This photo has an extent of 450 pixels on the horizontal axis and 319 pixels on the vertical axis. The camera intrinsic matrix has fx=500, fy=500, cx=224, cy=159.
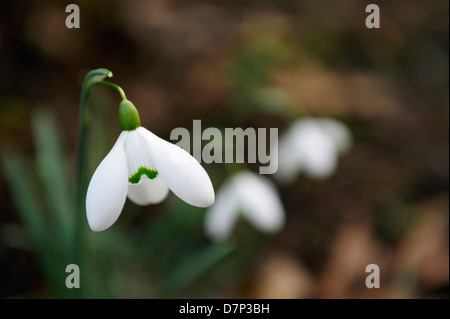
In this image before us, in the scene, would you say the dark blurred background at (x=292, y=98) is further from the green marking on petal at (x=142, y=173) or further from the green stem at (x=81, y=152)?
the green marking on petal at (x=142, y=173)

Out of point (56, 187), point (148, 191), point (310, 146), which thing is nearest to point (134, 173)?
point (148, 191)

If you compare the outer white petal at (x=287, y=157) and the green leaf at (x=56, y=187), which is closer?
the green leaf at (x=56, y=187)

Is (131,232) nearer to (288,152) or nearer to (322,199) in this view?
(288,152)

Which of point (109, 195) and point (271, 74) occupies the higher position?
point (271, 74)

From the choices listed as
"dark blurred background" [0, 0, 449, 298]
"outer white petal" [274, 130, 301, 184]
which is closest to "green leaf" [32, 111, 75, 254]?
"dark blurred background" [0, 0, 449, 298]

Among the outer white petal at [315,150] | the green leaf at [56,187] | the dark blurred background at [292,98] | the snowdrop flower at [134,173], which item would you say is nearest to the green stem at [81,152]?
the snowdrop flower at [134,173]

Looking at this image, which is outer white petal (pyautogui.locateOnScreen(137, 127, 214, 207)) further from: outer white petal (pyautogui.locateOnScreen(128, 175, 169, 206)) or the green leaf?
the green leaf
